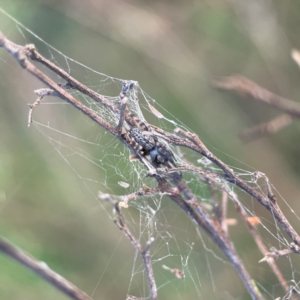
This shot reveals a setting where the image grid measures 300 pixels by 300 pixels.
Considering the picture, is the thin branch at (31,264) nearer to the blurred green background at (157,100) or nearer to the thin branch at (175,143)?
the thin branch at (175,143)

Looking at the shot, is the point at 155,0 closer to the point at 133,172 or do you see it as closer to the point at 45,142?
the point at 45,142

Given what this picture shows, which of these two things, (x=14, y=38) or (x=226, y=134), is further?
(x=226, y=134)

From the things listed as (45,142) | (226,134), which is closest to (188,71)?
(226,134)

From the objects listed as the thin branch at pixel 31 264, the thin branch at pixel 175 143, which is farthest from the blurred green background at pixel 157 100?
the thin branch at pixel 31 264

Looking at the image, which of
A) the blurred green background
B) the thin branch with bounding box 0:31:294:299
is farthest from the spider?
the blurred green background

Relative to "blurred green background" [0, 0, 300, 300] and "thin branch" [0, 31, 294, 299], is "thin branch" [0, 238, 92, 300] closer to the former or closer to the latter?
"thin branch" [0, 31, 294, 299]

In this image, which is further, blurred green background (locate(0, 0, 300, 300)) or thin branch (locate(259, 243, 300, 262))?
blurred green background (locate(0, 0, 300, 300))
